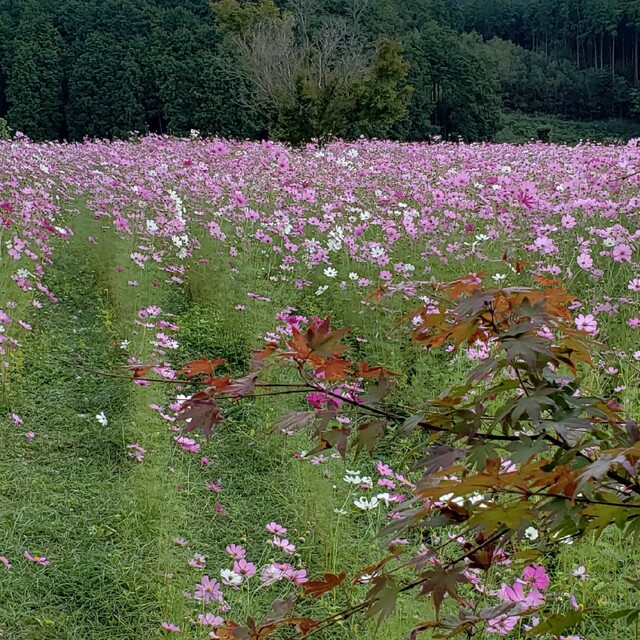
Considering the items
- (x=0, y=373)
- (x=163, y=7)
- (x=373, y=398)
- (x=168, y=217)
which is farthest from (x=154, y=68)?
(x=373, y=398)

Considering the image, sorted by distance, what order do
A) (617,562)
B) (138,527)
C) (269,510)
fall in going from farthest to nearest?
1. (269,510)
2. (138,527)
3. (617,562)

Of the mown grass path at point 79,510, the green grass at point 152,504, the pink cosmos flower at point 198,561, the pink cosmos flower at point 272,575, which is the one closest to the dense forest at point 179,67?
the green grass at point 152,504

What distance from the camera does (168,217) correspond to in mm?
4500

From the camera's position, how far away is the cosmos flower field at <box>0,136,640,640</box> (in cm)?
188

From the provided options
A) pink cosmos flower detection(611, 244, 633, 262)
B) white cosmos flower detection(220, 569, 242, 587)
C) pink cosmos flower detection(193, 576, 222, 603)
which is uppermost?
pink cosmos flower detection(611, 244, 633, 262)

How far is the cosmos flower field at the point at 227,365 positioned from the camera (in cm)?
188

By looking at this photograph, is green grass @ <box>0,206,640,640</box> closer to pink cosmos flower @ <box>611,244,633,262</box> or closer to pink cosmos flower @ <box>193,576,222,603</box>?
pink cosmos flower @ <box>193,576,222,603</box>

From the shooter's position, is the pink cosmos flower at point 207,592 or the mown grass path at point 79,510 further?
the mown grass path at point 79,510

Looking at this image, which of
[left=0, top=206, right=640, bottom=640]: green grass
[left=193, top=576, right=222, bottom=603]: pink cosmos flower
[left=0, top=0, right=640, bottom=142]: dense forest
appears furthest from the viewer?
[left=0, top=0, right=640, bottom=142]: dense forest

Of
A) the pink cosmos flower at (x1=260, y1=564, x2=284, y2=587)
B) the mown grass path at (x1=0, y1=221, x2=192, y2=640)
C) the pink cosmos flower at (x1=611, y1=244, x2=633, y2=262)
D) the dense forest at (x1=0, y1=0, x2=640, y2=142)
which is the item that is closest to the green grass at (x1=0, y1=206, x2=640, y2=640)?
the mown grass path at (x1=0, y1=221, x2=192, y2=640)

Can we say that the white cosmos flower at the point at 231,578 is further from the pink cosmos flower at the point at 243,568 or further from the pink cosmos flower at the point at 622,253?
the pink cosmos flower at the point at 622,253

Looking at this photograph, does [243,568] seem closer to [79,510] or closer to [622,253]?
[79,510]

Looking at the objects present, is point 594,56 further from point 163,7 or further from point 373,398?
point 373,398

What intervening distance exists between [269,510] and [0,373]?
131 centimetres
